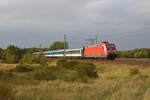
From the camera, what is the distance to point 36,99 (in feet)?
23.5

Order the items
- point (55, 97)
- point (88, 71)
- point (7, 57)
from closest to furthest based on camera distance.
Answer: point (55, 97), point (88, 71), point (7, 57)

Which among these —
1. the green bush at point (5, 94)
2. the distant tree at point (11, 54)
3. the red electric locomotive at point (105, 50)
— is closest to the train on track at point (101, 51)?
the red electric locomotive at point (105, 50)

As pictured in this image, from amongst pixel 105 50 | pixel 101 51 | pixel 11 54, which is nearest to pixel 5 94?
pixel 105 50

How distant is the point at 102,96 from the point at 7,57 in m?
39.2

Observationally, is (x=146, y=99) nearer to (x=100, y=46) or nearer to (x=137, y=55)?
(x=100, y=46)

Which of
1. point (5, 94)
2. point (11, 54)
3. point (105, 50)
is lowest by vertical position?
point (5, 94)

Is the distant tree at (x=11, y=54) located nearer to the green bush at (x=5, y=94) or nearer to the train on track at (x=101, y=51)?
the train on track at (x=101, y=51)

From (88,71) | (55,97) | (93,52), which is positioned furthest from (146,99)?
(93,52)

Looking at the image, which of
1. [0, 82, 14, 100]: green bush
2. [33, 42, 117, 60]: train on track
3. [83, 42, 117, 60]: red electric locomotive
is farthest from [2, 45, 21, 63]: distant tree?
[0, 82, 14, 100]: green bush

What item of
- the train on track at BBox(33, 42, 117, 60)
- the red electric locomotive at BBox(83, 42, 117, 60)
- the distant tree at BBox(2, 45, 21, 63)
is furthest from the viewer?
the distant tree at BBox(2, 45, 21, 63)

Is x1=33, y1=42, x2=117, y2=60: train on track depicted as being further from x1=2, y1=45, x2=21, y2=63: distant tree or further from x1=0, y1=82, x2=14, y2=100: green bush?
x1=0, y1=82, x2=14, y2=100: green bush

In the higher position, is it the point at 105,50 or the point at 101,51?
the point at 105,50

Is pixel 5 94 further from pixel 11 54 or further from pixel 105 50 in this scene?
pixel 11 54

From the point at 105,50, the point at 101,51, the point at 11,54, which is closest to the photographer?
the point at 105,50
